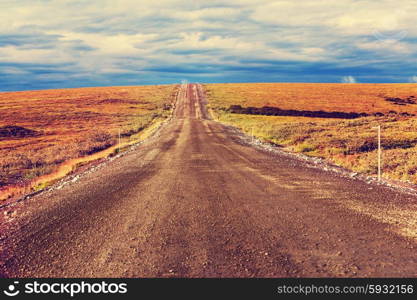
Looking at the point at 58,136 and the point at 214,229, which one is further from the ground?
the point at 214,229

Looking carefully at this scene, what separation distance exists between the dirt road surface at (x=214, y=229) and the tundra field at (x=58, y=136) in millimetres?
6946

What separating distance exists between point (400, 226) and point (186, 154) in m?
13.7

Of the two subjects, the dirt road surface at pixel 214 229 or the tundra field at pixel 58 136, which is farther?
the tundra field at pixel 58 136

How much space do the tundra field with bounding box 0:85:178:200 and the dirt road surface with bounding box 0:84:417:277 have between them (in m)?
6.95

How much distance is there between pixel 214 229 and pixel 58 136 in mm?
39948

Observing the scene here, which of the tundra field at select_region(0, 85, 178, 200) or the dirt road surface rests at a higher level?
the dirt road surface

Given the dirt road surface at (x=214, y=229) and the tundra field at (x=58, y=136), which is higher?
the dirt road surface at (x=214, y=229)

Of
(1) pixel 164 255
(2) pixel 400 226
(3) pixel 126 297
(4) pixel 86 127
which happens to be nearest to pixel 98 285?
(3) pixel 126 297

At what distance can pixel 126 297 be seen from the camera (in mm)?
4699

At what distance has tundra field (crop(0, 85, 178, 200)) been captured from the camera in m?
20.7

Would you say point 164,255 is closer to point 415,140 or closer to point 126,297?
point 126,297

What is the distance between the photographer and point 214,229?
721cm

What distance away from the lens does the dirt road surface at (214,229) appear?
5.50 metres

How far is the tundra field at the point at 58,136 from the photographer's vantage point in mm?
20719
